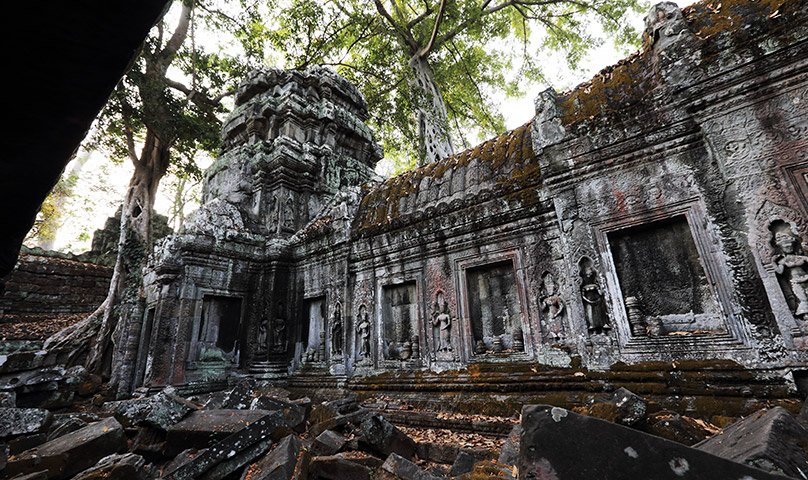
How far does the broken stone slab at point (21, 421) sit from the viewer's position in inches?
149

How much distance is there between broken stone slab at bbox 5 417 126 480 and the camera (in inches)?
111

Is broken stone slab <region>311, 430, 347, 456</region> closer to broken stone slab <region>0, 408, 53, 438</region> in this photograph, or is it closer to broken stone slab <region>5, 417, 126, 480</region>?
broken stone slab <region>5, 417, 126, 480</region>

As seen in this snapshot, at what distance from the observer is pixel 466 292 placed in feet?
17.5

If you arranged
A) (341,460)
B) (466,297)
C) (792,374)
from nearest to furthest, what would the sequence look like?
(341,460)
(792,374)
(466,297)

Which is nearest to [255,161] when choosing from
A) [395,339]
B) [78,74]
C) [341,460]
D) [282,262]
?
[282,262]

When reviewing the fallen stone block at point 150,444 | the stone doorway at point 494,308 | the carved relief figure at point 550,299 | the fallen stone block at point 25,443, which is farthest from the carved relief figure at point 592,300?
the fallen stone block at point 25,443

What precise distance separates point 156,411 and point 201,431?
0.71m

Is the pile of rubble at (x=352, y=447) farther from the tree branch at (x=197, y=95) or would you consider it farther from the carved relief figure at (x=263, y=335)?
the tree branch at (x=197, y=95)

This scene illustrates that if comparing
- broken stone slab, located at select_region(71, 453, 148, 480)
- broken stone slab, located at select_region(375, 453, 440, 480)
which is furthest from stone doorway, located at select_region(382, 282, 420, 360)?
broken stone slab, located at select_region(71, 453, 148, 480)

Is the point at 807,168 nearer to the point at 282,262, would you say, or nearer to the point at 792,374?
the point at 792,374

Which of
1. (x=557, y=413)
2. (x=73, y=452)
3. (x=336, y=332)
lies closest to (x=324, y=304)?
(x=336, y=332)

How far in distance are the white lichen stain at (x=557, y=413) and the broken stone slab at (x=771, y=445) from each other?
2.15 ft

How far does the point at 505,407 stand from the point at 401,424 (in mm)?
1327

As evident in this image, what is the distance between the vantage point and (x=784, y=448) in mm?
1519
